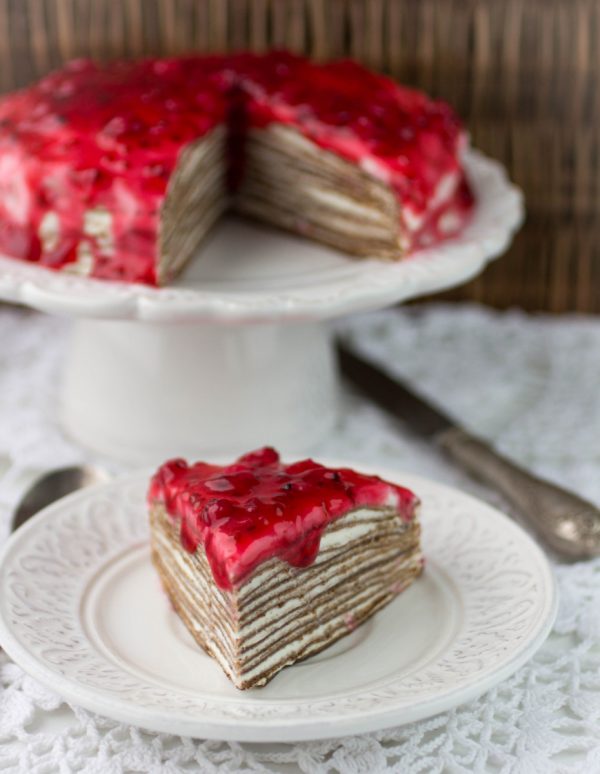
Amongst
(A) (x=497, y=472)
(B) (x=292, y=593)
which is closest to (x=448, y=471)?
(A) (x=497, y=472)

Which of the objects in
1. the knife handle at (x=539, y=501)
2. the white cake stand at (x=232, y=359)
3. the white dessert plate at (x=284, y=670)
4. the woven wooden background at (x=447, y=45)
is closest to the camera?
the white dessert plate at (x=284, y=670)

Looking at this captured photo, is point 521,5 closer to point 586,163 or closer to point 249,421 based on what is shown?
point 586,163

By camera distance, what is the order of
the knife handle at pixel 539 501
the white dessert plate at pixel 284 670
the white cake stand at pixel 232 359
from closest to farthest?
1. the white dessert plate at pixel 284 670
2. the knife handle at pixel 539 501
3. the white cake stand at pixel 232 359

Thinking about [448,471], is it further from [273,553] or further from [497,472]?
[273,553]

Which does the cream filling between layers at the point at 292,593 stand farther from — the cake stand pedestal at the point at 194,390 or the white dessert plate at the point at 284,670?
the cake stand pedestal at the point at 194,390

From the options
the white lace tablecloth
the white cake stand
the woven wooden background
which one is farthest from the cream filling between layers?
the woven wooden background

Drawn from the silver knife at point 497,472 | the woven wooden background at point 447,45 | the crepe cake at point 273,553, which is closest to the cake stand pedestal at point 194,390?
the silver knife at point 497,472

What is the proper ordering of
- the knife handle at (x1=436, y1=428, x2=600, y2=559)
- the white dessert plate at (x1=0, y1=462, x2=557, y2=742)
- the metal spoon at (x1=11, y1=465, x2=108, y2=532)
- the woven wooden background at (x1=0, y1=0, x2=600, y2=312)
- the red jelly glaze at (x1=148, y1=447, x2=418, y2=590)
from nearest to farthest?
the white dessert plate at (x1=0, y1=462, x2=557, y2=742) → the red jelly glaze at (x1=148, y1=447, x2=418, y2=590) → the knife handle at (x1=436, y1=428, x2=600, y2=559) → the metal spoon at (x1=11, y1=465, x2=108, y2=532) → the woven wooden background at (x1=0, y1=0, x2=600, y2=312)

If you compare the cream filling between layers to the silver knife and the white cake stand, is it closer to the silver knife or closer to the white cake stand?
the silver knife
